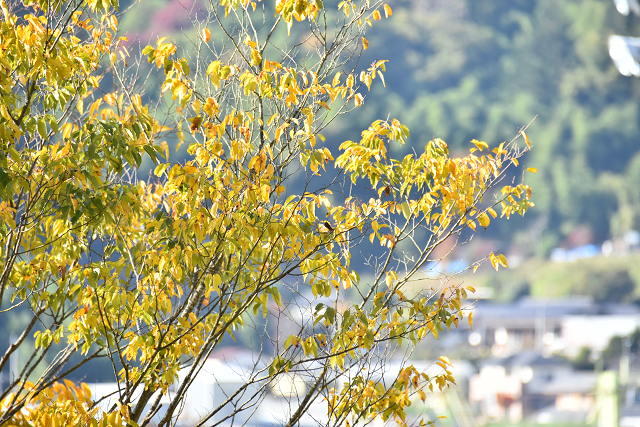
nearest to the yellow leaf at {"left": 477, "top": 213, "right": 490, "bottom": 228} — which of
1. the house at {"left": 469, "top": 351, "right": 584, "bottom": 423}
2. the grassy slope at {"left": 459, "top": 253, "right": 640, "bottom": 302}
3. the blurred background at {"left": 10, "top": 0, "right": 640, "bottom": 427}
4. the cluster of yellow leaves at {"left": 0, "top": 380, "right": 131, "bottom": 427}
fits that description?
the cluster of yellow leaves at {"left": 0, "top": 380, "right": 131, "bottom": 427}

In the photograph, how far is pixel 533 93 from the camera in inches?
1610

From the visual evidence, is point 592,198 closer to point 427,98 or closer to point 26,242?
point 427,98

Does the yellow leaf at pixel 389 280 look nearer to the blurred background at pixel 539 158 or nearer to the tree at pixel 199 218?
the tree at pixel 199 218

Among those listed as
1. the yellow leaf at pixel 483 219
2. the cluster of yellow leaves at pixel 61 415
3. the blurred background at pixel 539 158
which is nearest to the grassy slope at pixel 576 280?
the blurred background at pixel 539 158

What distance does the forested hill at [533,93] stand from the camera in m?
34.9

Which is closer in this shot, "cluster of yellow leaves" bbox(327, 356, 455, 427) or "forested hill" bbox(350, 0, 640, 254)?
"cluster of yellow leaves" bbox(327, 356, 455, 427)

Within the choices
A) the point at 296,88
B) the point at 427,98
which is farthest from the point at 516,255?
the point at 296,88

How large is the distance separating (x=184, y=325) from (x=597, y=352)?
21138 millimetres

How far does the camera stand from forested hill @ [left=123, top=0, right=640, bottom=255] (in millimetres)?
34906

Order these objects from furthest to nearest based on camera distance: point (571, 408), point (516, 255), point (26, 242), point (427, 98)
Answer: point (427, 98), point (516, 255), point (571, 408), point (26, 242)

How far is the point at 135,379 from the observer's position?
167cm

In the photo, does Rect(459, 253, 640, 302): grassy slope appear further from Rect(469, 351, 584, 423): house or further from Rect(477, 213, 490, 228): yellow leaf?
Rect(477, 213, 490, 228): yellow leaf

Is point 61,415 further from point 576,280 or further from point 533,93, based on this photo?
point 533,93

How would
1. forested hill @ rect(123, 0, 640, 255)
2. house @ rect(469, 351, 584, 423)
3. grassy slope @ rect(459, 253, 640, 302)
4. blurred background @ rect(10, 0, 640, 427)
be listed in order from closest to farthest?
house @ rect(469, 351, 584, 423) < blurred background @ rect(10, 0, 640, 427) < grassy slope @ rect(459, 253, 640, 302) < forested hill @ rect(123, 0, 640, 255)
